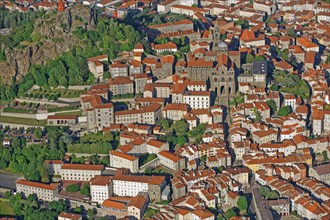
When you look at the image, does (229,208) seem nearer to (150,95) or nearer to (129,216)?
(129,216)

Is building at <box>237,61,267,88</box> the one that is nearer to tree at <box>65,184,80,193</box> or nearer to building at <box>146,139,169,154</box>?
building at <box>146,139,169,154</box>

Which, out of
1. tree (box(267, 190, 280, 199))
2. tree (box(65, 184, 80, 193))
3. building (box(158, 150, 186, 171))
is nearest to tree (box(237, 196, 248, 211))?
tree (box(267, 190, 280, 199))

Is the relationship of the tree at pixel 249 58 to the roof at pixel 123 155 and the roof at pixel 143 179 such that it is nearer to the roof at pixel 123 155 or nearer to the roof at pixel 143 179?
the roof at pixel 123 155

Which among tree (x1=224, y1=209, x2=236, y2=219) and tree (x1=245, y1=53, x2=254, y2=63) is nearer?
tree (x1=224, y1=209, x2=236, y2=219)

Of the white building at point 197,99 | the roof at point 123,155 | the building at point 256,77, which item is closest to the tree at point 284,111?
the building at point 256,77

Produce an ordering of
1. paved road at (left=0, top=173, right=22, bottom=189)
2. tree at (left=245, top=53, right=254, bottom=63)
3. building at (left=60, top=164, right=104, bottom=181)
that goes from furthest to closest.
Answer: tree at (left=245, top=53, right=254, bottom=63) < paved road at (left=0, top=173, right=22, bottom=189) < building at (left=60, top=164, right=104, bottom=181)

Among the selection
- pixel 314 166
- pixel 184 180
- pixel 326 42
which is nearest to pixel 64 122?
pixel 184 180

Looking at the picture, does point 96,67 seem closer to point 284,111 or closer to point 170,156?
point 170,156

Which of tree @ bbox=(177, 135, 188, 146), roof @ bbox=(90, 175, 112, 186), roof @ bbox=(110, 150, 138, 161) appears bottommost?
roof @ bbox=(90, 175, 112, 186)
